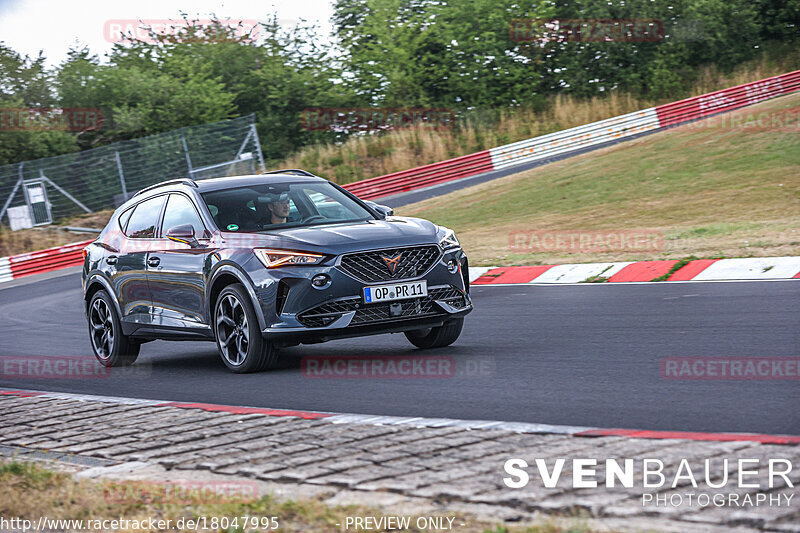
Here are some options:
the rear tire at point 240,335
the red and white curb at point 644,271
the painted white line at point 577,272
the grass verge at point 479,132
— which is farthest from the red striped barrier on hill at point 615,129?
the rear tire at point 240,335

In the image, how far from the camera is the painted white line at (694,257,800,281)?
1205 centimetres

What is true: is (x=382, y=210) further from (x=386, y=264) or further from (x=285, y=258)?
(x=285, y=258)

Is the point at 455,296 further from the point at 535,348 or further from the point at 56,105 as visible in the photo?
the point at 56,105

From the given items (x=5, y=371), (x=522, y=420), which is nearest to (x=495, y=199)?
(x=5, y=371)

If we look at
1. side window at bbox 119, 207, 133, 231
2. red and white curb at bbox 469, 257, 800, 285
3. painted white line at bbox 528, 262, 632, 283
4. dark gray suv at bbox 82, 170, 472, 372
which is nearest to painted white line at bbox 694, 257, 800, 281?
red and white curb at bbox 469, 257, 800, 285

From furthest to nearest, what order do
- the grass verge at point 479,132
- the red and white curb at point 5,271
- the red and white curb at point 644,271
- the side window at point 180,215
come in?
the grass verge at point 479,132, the red and white curb at point 5,271, the red and white curb at point 644,271, the side window at point 180,215

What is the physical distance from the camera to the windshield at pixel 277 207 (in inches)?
365

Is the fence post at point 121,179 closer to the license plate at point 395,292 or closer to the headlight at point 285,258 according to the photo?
the headlight at point 285,258

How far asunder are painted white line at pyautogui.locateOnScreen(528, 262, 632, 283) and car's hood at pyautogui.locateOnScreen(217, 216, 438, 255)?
5.35 m

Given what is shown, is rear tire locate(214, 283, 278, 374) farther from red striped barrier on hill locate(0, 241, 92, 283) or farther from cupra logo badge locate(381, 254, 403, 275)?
red striped barrier on hill locate(0, 241, 92, 283)

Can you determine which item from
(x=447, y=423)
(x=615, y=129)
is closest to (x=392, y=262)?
(x=447, y=423)

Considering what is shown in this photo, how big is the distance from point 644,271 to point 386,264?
6.12 meters

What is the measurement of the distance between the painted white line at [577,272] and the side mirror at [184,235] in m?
6.22

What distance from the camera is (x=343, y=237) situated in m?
8.61
